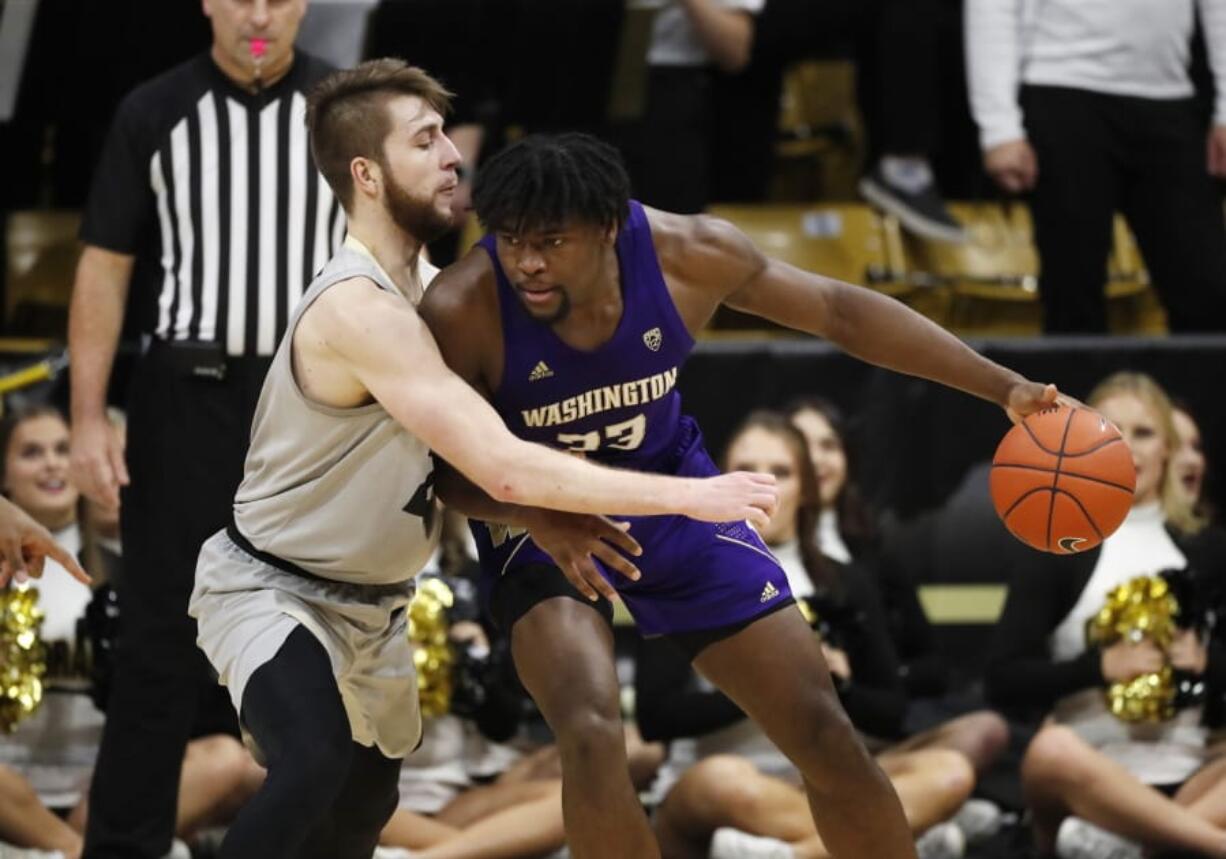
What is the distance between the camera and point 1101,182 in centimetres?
687

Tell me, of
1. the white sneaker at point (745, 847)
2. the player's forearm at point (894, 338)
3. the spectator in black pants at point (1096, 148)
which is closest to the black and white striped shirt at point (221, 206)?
the player's forearm at point (894, 338)

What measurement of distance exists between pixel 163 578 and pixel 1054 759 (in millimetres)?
2438

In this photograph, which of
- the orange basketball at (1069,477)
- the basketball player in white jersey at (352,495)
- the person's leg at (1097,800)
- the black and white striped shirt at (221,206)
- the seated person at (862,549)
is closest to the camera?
the basketball player in white jersey at (352,495)

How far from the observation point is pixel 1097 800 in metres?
5.73

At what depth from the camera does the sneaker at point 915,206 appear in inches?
305

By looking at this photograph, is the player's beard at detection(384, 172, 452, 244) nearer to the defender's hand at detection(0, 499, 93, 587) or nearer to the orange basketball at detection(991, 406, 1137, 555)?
the defender's hand at detection(0, 499, 93, 587)

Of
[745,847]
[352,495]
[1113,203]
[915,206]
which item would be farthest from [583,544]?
[915,206]

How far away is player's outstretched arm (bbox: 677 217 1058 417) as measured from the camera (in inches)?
172

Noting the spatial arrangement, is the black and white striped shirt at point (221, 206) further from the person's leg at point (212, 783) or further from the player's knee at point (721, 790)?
the player's knee at point (721, 790)

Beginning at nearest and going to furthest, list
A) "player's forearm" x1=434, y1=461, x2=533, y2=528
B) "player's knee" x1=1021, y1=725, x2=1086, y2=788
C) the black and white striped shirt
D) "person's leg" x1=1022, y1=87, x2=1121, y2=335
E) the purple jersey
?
1. "player's forearm" x1=434, y1=461, x2=533, y2=528
2. the purple jersey
3. the black and white striped shirt
4. "player's knee" x1=1021, y1=725, x2=1086, y2=788
5. "person's leg" x1=1022, y1=87, x2=1121, y2=335

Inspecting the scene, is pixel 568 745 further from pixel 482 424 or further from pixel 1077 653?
pixel 1077 653

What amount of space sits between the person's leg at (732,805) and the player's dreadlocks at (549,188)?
7.03 ft

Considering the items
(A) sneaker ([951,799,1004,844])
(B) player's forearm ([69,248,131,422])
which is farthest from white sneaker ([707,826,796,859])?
(B) player's forearm ([69,248,131,422])

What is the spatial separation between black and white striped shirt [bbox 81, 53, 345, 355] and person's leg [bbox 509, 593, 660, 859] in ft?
5.18
